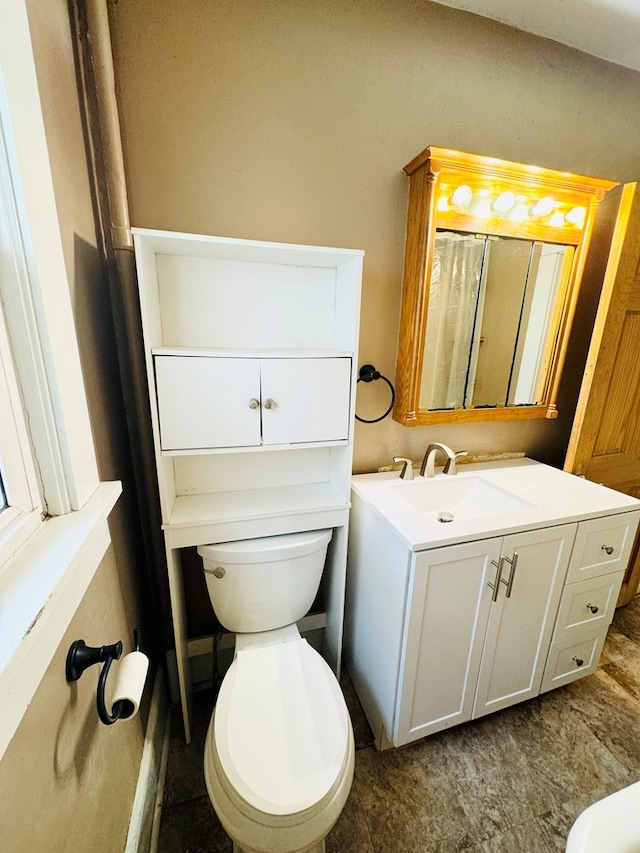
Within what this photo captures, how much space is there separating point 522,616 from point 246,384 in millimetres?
1228

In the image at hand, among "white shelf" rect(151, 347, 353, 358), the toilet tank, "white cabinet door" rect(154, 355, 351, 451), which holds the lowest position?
the toilet tank

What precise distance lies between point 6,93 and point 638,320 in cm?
206

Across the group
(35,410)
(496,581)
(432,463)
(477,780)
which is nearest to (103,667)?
(35,410)

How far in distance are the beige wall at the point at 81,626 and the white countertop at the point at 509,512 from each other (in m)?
0.80

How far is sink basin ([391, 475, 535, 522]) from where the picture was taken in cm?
137

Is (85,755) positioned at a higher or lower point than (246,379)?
lower

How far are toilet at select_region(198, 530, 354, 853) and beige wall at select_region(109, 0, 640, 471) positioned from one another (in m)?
0.61

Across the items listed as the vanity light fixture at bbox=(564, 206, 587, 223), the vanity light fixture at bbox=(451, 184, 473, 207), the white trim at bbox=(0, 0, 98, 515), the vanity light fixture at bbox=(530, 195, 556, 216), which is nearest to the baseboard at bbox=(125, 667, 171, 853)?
the white trim at bbox=(0, 0, 98, 515)

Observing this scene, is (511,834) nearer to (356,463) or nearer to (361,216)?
(356,463)

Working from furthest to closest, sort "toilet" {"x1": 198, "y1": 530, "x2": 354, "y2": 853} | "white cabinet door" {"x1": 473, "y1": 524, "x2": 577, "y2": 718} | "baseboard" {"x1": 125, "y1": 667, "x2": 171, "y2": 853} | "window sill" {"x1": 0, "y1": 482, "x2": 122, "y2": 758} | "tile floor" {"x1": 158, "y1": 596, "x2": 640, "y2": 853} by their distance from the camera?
"white cabinet door" {"x1": 473, "y1": 524, "x2": 577, "y2": 718} < "tile floor" {"x1": 158, "y1": 596, "x2": 640, "y2": 853} < "baseboard" {"x1": 125, "y1": 667, "x2": 171, "y2": 853} < "toilet" {"x1": 198, "y1": 530, "x2": 354, "y2": 853} < "window sill" {"x1": 0, "y1": 482, "x2": 122, "y2": 758}

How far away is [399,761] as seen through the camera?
1226 mm

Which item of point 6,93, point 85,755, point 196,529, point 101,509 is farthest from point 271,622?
point 6,93

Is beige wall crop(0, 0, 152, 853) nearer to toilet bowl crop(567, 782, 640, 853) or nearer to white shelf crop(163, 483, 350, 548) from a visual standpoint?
white shelf crop(163, 483, 350, 548)

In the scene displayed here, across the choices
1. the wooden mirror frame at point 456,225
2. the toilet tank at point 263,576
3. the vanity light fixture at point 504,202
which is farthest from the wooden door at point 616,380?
the toilet tank at point 263,576
